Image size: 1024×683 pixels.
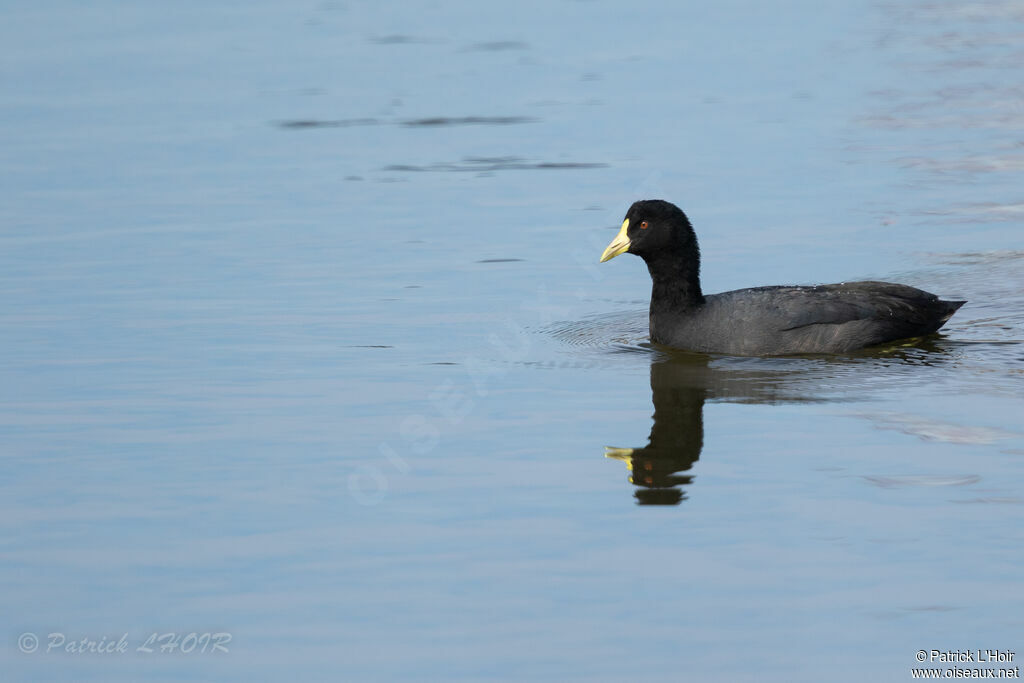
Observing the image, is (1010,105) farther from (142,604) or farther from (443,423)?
(142,604)

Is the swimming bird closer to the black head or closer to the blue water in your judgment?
the black head

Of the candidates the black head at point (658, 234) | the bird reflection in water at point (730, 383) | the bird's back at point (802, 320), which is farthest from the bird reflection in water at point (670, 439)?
the black head at point (658, 234)

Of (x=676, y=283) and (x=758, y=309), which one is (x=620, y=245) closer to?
(x=676, y=283)

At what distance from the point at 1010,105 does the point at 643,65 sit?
4960 millimetres

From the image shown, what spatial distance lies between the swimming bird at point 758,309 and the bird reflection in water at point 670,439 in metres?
0.35

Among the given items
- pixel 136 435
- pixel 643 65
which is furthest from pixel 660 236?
pixel 643 65

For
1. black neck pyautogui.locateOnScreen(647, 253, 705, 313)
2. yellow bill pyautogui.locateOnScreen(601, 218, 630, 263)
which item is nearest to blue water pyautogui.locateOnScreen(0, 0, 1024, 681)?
black neck pyautogui.locateOnScreen(647, 253, 705, 313)

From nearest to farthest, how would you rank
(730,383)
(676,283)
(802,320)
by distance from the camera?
(730,383) < (802,320) < (676,283)

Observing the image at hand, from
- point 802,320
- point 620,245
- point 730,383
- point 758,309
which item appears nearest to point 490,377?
point 730,383

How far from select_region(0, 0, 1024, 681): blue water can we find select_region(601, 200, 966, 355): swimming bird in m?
0.20

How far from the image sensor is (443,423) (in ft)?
30.5

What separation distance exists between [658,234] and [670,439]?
301cm

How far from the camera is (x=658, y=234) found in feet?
38.3

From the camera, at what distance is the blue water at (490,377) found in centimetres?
643
